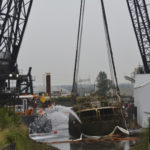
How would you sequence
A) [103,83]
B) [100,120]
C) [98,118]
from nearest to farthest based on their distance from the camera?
[100,120], [98,118], [103,83]

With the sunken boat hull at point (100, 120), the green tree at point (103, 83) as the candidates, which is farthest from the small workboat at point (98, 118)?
the green tree at point (103, 83)

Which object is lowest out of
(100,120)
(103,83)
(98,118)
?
(100,120)

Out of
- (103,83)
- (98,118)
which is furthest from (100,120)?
(103,83)

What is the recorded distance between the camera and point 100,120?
866 inches

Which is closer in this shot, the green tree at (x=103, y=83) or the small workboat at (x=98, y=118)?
the small workboat at (x=98, y=118)

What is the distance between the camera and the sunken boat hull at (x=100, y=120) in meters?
21.4

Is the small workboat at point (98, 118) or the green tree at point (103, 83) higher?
the green tree at point (103, 83)

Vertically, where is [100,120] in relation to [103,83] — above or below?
below

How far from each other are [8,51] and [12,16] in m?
4.78

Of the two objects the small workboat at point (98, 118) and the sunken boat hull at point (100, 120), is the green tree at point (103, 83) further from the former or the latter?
the sunken boat hull at point (100, 120)

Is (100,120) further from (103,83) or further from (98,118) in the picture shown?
(103,83)

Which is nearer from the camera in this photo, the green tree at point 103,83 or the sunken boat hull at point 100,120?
the sunken boat hull at point 100,120

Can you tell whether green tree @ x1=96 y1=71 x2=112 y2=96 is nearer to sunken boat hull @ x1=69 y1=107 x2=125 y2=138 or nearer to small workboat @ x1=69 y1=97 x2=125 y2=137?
small workboat @ x1=69 y1=97 x2=125 y2=137

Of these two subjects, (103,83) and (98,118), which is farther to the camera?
(103,83)
